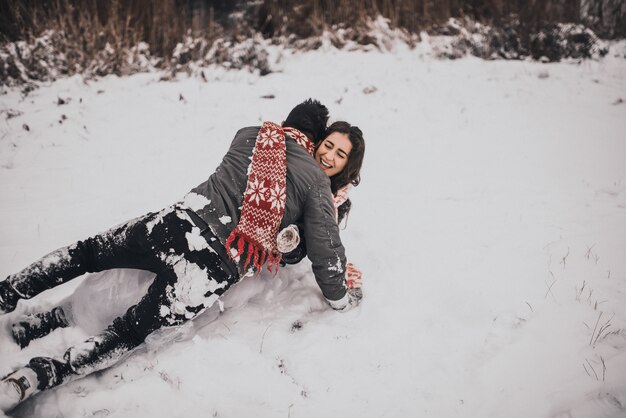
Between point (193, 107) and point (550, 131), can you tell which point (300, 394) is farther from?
point (550, 131)

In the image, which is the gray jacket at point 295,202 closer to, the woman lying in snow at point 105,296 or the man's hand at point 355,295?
the woman lying in snow at point 105,296

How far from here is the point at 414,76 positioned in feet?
17.9

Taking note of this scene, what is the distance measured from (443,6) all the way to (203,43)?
4.52 m

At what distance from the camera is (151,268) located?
177cm

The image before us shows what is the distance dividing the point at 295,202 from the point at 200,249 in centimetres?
50

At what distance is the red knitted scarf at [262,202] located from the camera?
5.78 feet

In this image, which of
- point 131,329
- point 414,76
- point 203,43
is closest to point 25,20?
point 203,43

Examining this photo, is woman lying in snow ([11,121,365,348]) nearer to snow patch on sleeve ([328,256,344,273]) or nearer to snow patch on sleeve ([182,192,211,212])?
snow patch on sleeve ([328,256,344,273])

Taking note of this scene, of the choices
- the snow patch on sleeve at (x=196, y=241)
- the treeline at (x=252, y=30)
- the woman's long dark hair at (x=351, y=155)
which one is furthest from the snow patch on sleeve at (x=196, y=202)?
the treeline at (x=252, y=30)

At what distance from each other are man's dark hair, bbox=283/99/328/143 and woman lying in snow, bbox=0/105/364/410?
0.30 meters

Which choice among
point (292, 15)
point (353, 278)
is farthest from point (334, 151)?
point (292, 15)

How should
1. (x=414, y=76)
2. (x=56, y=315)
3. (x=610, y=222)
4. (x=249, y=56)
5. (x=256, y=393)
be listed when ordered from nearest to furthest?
(x=256, y=393)
(x=56, y=315)
(x=610, y=222)
(x=414, y=76)
(x=249, y=56)

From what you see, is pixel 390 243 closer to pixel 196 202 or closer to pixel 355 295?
pixel 355 295

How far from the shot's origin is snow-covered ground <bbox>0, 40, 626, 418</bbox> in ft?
5.49
